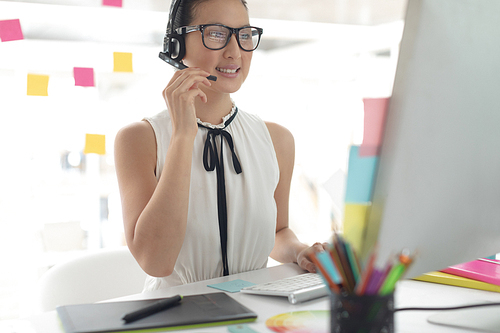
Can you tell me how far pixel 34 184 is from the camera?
3.59m

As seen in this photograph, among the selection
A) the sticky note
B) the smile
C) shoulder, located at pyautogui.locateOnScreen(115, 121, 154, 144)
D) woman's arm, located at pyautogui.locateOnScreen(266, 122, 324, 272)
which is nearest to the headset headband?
the smile

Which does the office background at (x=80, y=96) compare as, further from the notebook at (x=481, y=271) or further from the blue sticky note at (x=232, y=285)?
the blue sticky note at (x=232, y=285)

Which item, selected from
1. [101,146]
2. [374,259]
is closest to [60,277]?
[374,259]

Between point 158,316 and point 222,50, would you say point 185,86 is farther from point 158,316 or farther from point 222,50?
point 158,316

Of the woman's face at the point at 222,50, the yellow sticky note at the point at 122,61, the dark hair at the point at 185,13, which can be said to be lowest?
the woman's face at the point at 222,50

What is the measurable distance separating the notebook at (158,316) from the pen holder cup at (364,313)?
0.27 meters

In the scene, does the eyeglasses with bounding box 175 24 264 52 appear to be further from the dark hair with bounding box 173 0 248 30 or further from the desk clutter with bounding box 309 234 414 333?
the desk clutter with bounding box 309 234 414 333

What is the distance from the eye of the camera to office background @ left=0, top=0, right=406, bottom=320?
340 cm

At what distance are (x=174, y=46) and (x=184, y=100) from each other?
26 centimetres

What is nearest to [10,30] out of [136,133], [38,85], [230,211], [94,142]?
[38,85]

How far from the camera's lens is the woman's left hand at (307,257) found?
1045 mm

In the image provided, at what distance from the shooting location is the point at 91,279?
126 centimetres

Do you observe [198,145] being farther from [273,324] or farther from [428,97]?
[428,97]

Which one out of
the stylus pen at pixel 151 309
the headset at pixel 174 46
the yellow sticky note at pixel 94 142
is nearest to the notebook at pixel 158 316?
the stylus pen at pixel 151 309
